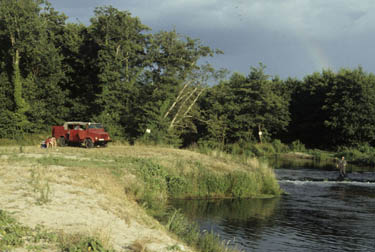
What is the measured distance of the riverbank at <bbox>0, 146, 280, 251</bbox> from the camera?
1052 cm

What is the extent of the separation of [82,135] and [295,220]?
19.5m

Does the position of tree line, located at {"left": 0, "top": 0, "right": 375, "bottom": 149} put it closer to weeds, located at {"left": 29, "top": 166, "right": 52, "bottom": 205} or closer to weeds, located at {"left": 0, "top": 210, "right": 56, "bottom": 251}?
weeds, located at {"left": 29, "top": 166, "right": 52, "bottom": 205}

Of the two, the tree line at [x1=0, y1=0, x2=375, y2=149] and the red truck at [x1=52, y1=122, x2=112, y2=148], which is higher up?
the tree line at [x1=0, y1=0, x2=375, y2=149]

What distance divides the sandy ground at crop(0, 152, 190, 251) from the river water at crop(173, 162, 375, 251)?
9.39ft

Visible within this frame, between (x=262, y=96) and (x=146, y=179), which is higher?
(x=262, y=96)

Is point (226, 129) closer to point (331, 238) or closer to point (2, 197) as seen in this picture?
point (331, 238)

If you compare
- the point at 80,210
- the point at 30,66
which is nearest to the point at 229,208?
the point at 80,210

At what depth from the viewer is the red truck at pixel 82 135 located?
3403 centimetres

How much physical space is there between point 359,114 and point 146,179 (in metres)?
54.9

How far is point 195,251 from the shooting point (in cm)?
1175

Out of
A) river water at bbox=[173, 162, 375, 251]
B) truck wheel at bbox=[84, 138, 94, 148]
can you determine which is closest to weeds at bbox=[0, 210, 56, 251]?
river water at bbox=[173, 162, 375, 251]

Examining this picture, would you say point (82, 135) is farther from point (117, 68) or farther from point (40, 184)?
point (117, 68)

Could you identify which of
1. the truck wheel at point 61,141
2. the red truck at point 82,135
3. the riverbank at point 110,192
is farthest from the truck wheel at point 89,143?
the riverbank at point 110,192

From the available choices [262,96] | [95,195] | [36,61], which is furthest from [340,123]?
[95,195]
